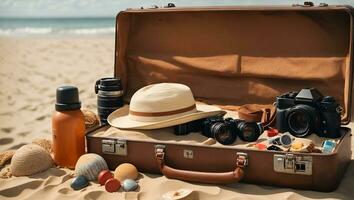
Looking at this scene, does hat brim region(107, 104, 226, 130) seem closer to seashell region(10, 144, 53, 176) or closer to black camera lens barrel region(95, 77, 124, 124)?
black camera lens barrel region(95, 77, 124, 124)

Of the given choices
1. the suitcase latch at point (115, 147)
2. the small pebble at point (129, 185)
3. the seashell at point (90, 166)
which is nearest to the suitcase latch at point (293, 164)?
the small pebble at point (129, 185)

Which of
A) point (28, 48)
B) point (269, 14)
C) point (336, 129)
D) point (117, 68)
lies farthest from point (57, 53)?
point (336, 129)

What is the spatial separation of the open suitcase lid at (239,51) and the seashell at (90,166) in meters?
1.08

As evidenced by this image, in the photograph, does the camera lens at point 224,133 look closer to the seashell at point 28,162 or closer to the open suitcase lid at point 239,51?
the open suitcase lid at point 239,51

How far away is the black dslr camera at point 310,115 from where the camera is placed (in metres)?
2.77

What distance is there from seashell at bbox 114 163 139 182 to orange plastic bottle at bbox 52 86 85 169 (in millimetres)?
345

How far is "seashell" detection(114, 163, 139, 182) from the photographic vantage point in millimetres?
2816

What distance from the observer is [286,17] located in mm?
3520

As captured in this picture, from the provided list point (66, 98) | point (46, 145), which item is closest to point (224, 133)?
point (66, 98)

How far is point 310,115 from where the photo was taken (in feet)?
9.09

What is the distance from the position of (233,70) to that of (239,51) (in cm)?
15

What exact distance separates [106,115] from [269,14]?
1.40 metres

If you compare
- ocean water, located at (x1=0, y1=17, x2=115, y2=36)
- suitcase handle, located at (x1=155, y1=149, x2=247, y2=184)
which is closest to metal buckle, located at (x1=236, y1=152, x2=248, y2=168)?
suitcase handle, located at (x1=155, y1=149, x2=247, y2=184)

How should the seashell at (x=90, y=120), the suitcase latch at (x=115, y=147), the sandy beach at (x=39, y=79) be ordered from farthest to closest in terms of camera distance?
the sandy beach at (x=39, y=79), the seashell at (x=90, y=120), the suitcase latch at (x=115, y=147)
